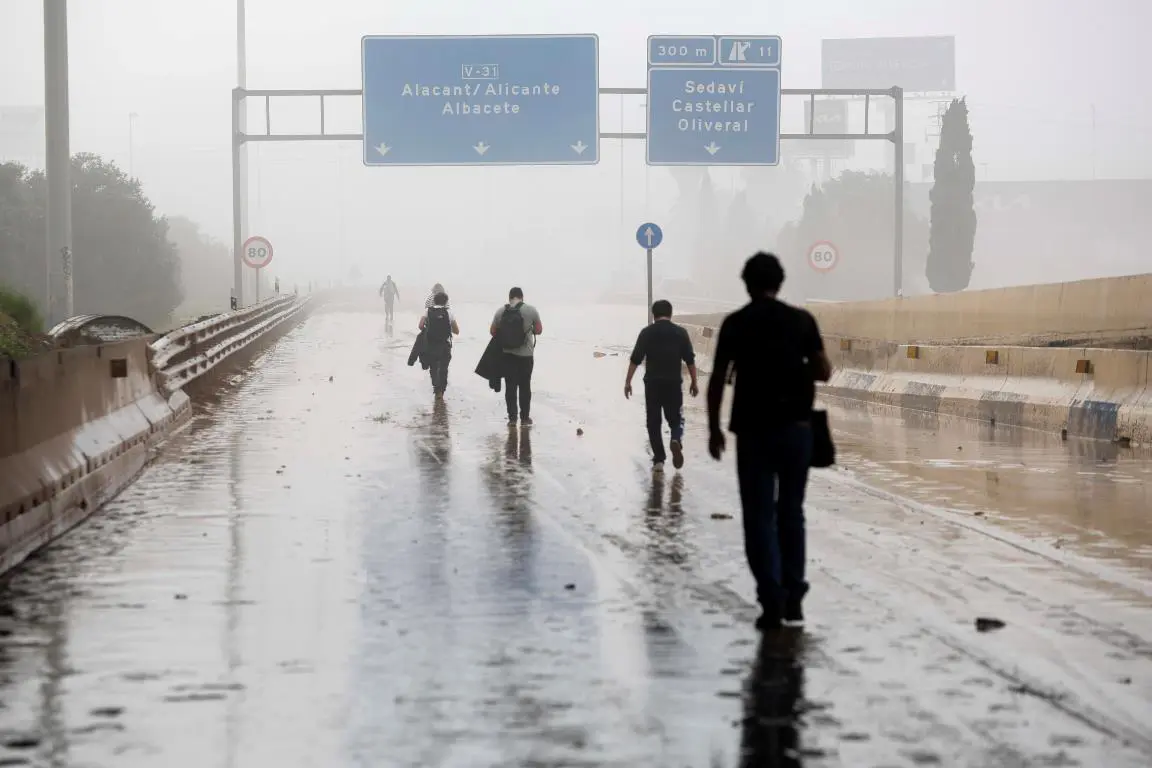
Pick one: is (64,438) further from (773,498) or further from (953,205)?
(953,205)

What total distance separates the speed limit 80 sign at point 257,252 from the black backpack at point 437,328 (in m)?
24.9

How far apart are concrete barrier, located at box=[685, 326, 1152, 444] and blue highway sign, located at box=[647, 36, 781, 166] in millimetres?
15230

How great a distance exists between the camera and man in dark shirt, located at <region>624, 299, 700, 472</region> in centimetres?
1684

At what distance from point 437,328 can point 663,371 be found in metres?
11.1

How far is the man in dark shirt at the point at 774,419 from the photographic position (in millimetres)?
8836

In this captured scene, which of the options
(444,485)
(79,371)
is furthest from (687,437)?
(79,371)

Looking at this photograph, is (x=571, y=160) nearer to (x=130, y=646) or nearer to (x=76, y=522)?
(x=76, y=522)

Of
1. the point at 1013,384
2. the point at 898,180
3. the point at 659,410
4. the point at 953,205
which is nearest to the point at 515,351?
the point at 659,410

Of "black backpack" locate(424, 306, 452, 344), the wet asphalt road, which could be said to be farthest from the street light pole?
the wet asphalt road

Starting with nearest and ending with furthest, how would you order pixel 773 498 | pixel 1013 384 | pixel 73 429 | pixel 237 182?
pixel 773 498
pixel 73 429
pixel 1013 384
pixel 237 182

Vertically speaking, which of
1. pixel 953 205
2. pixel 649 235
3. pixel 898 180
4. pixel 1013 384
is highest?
pixel 953 205

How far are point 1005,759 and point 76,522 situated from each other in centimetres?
832

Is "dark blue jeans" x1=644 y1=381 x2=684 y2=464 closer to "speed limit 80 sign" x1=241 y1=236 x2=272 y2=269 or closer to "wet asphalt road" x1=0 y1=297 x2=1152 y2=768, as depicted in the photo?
"wet asphalt road" x1=0 y1=297 x2=1152 y2=768

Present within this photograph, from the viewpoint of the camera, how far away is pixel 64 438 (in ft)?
45.5
